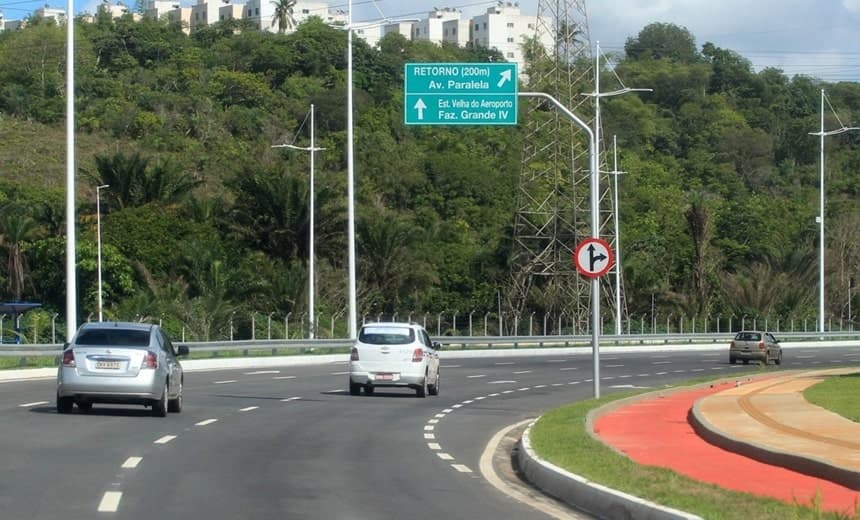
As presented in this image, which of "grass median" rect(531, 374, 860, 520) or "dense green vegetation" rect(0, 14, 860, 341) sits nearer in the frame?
"grass median" rect(531, 374, 860, 520)

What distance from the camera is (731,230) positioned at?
92312 mm

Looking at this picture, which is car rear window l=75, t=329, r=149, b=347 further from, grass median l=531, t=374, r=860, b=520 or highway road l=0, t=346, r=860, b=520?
grass median l=531, t=374, r=860, b=520

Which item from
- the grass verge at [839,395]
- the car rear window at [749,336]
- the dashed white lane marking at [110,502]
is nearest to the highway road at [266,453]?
the dashed white lane marking at [110,502]

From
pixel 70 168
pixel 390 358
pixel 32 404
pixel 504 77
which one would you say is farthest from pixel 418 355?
pixel 70 168

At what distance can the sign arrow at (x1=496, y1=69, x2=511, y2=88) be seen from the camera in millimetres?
33656

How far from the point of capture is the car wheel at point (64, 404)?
966 inches

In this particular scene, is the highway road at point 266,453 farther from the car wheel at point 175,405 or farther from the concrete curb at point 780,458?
the concrete curb at point 780,458

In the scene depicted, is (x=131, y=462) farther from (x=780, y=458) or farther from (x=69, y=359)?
(x=780, y=458)

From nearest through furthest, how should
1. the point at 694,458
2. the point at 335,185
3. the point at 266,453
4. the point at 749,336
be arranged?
the point at 694,458 < the point at 266,453 < the point at 749,336 < the point at 335,185

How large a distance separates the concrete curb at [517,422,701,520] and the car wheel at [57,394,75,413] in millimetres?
9655

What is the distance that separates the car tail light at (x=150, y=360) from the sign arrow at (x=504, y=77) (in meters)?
12.5

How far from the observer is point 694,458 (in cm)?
1783

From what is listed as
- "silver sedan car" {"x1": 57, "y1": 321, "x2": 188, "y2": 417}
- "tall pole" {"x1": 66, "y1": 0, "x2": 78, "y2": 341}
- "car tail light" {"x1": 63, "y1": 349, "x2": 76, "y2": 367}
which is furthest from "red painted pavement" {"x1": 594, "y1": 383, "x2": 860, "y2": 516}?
"tall pole" {"x1": 66, "y1": 0, "x2": 78, "y2": 341}

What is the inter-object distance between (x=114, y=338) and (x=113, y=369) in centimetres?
69
